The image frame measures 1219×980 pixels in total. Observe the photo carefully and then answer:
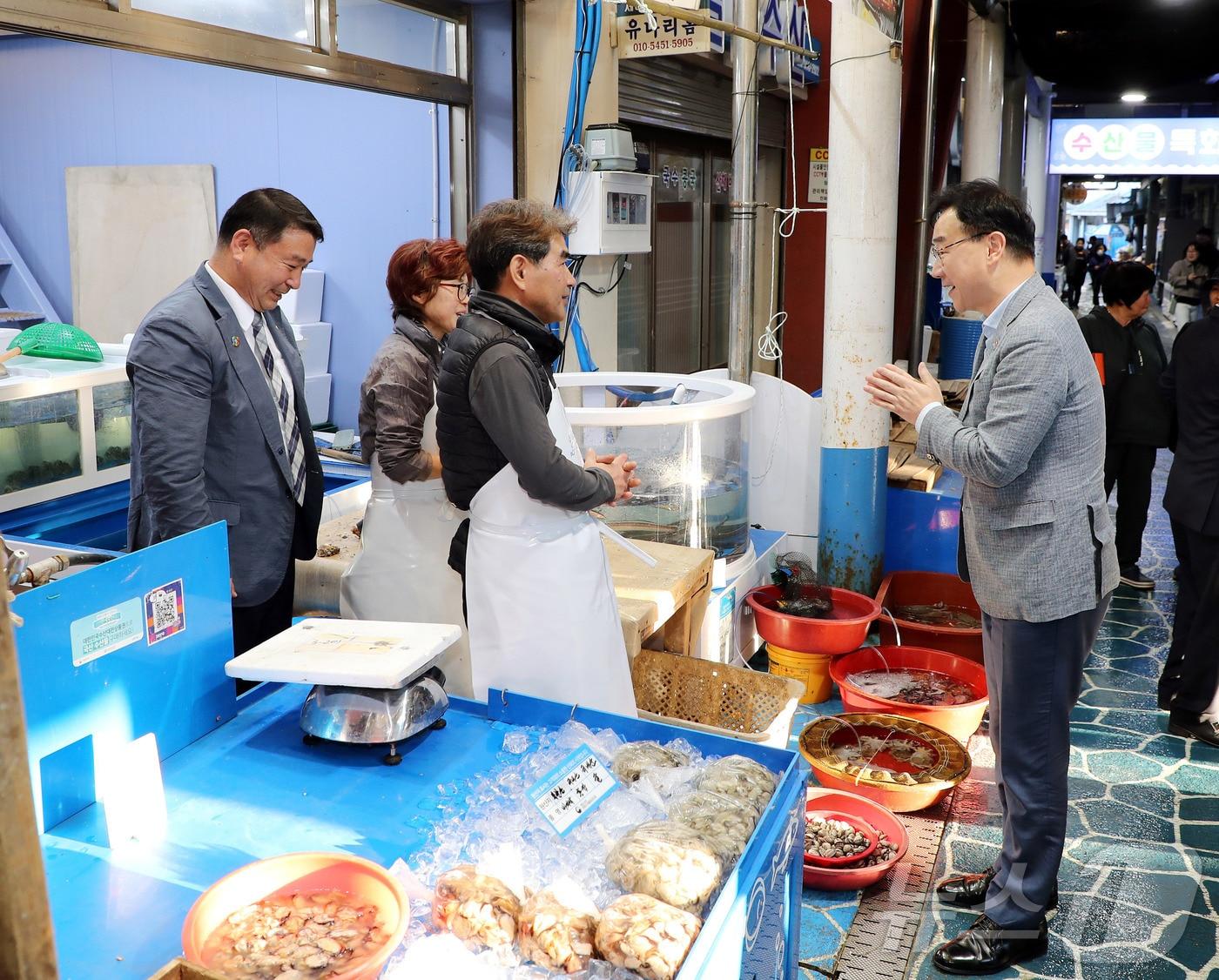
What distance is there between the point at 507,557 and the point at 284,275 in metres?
0.98

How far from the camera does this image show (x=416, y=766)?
218 centimetres

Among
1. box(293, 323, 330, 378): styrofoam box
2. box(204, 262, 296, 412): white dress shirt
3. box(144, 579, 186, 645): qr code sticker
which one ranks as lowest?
box(144, 579, 186, 645): qr code sticker

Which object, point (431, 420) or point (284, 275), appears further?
point (431, 420)

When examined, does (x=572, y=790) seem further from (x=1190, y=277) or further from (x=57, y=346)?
(x=1190, y=277)

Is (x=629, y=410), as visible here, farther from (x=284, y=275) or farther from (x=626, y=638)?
(x=284, y=275)

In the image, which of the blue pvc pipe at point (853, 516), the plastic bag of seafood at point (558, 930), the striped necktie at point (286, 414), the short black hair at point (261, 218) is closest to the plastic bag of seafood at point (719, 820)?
the plastic bag of seafood at point (558, 930)

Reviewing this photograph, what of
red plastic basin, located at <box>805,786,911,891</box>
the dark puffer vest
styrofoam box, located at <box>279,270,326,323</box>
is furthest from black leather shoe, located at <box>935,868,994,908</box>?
styrofoam box, located at <box>279,270,326,323</box>

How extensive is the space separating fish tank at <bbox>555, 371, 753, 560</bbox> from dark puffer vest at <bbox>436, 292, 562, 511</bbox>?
1145mm

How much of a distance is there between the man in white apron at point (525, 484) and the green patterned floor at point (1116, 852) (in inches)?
40.4

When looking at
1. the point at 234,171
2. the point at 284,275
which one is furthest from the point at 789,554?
the point at 234,171

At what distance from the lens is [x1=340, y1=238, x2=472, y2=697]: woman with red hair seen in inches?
138

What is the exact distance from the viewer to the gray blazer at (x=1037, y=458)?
2564mm

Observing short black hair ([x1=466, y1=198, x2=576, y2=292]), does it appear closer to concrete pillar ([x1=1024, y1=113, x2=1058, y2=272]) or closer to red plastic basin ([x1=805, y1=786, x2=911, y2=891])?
red plastic basin ([x1=805, y1=786, x2=911, y2=891])

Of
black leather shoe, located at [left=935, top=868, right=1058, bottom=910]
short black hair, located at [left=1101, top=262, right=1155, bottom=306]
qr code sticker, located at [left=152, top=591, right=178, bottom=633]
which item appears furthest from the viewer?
short black hair, located at [left=1101, top=262, right=1155, bottom=306]
